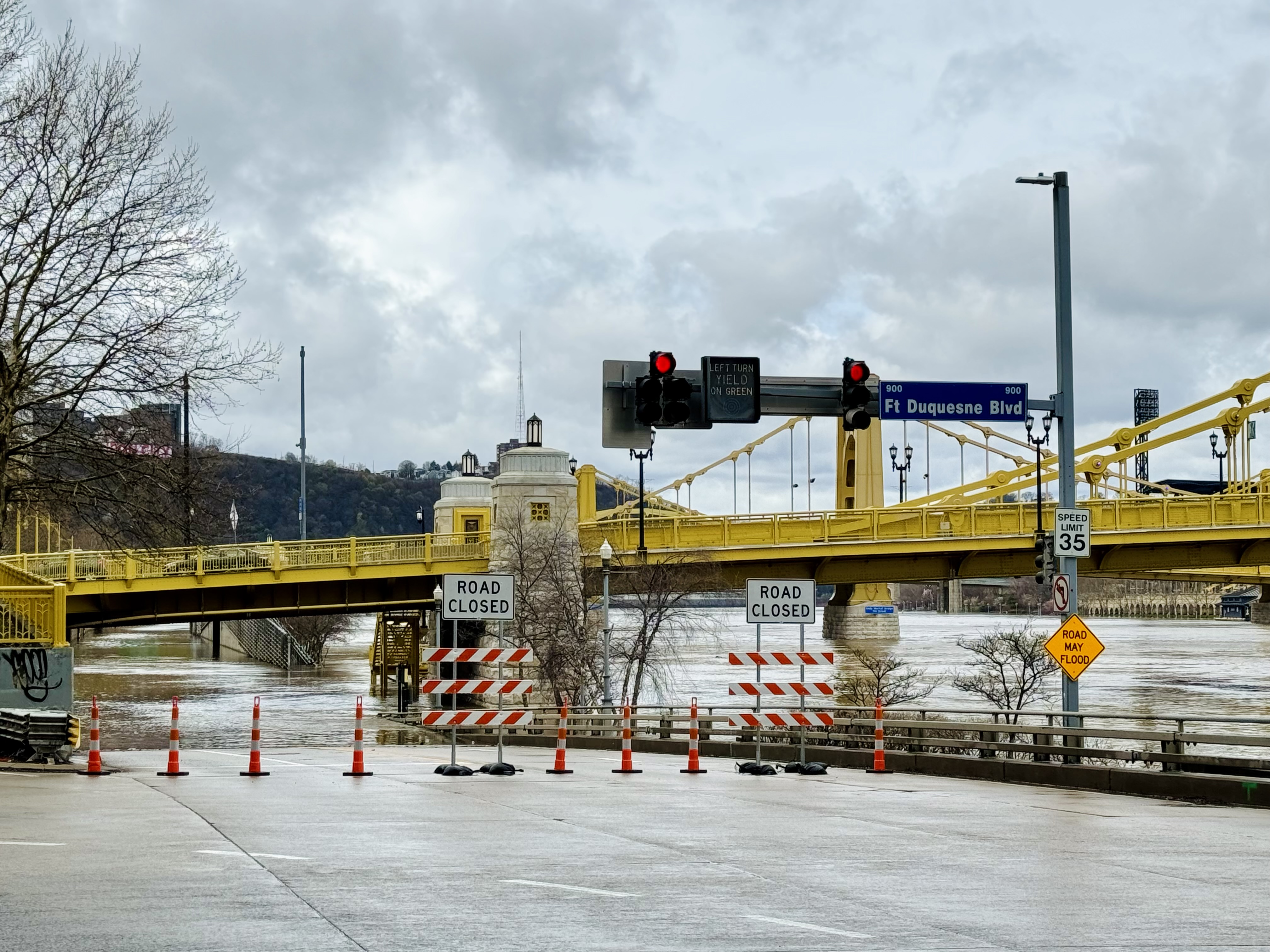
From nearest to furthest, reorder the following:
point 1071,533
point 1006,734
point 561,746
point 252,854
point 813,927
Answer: point 813,927
point 252,854
point 1071,533
point 561,746
point 1006,734

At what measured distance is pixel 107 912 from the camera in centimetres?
909

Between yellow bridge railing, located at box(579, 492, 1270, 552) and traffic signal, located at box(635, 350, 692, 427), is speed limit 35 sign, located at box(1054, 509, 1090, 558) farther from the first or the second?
yellow bridge railing, located at box(579, 492, 1270, 552)

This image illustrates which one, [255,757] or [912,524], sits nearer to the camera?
[255,757]

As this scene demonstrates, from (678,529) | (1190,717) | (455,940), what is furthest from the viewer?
(678,529)

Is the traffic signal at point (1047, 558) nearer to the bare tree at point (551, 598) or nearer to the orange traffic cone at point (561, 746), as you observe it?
the orange traffic cone at point (561, 746)

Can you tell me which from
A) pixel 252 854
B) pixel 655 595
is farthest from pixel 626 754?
pixel 655 595

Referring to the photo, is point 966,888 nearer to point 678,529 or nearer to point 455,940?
point 455,940

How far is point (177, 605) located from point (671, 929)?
45.3 meters

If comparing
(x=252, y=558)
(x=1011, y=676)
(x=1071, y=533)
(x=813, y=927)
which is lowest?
(x=1011, y=676)

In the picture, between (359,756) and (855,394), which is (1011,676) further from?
(359,756)

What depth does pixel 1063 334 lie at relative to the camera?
2353 cm

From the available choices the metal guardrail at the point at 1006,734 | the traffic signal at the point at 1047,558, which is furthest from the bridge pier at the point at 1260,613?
the traffic signal at the point at 1047,558

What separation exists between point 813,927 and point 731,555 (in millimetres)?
46240

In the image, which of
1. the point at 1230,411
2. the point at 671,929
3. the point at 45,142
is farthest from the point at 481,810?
the point at 1230,411
